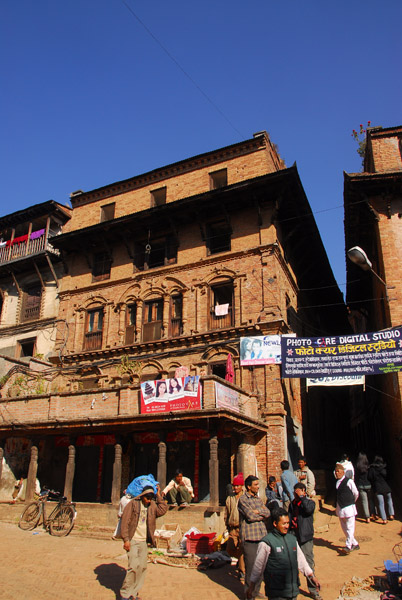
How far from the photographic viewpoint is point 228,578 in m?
9.10

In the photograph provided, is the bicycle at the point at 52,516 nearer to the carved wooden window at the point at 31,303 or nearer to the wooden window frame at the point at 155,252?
the wooden window frame at the point at 155,252

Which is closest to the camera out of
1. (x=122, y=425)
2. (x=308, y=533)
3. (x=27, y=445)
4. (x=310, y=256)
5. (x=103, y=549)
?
(x=308, y=533)

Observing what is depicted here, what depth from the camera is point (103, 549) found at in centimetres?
1198

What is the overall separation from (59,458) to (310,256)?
16.1 meters

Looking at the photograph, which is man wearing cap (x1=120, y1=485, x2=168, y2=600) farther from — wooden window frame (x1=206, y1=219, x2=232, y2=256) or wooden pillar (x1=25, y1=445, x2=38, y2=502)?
wooden window frame (x1=206, y1=219, x2=232, y2=256)

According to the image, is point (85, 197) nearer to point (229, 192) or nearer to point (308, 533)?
point (229, 192)

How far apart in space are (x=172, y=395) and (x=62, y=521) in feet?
16.5

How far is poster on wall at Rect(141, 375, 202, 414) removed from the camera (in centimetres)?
1473

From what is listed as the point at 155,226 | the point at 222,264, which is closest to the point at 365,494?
the point at 222,264

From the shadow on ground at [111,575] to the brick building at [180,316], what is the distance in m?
4.39

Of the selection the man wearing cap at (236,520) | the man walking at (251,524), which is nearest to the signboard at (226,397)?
the man wearing cap at (236,520)

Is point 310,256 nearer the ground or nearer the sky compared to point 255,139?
nearer the ground

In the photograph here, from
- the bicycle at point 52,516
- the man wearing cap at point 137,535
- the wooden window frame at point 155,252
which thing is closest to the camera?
the man wearing cap at point 137,535

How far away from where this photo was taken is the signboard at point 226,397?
575 inches
